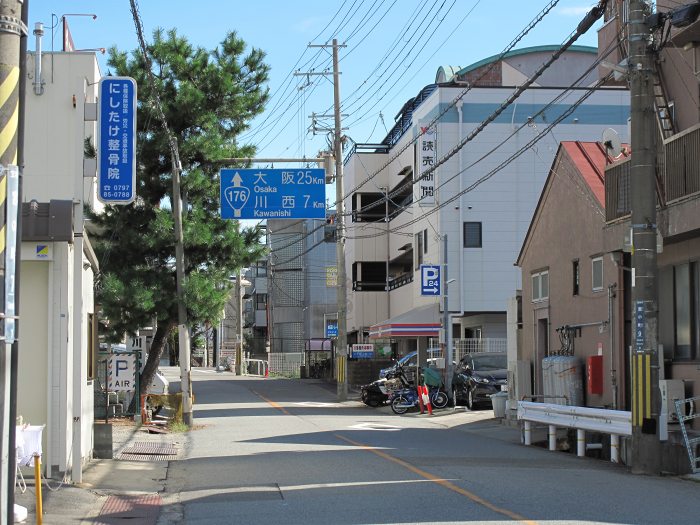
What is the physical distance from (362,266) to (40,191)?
34.2m

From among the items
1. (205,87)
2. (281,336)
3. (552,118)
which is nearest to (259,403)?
(205,87)

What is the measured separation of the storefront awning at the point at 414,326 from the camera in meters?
35.8

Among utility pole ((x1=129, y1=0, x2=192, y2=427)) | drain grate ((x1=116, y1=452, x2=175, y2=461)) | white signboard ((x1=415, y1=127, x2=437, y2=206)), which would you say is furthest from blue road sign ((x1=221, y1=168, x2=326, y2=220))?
white signboard ((x1=415, y1=127, x2=437, y2=206))

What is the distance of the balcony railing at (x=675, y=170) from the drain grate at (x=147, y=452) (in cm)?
974

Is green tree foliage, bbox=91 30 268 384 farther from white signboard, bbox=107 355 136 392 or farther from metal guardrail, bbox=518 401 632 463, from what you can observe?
metal guardrail, bbox=518 401 632 463

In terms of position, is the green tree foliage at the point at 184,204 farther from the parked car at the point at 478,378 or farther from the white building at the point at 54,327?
the white building at the point at 54,327

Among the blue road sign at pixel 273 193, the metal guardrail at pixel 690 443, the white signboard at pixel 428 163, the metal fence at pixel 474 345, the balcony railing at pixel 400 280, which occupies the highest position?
the white signboard at pixel 428 163

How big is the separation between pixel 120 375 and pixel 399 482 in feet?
36.2

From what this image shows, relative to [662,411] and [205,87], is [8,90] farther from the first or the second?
[205,87]

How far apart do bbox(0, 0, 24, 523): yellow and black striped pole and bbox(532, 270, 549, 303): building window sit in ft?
63.8

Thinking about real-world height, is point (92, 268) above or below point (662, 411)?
above

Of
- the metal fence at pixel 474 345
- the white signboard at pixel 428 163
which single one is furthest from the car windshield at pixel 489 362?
the white signboard at pixel 428 163

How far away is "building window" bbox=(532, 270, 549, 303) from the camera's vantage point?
24703mm

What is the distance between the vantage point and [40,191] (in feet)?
65.9
